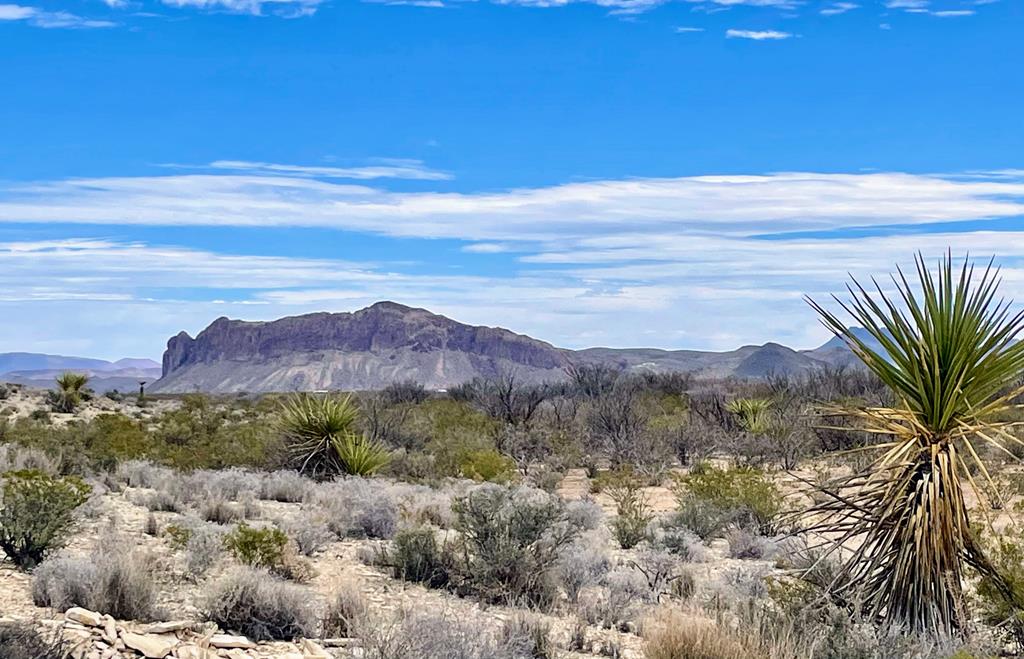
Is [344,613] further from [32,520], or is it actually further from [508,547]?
[32,520]

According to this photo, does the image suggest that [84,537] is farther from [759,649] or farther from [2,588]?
[759,649]

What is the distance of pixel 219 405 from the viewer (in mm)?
45469

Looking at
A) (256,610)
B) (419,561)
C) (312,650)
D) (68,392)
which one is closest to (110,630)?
(256,610)

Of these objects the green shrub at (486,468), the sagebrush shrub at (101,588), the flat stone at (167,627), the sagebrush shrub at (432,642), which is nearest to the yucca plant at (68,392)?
the green shrub at (486,468)

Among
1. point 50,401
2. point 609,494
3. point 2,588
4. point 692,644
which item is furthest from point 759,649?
point 50,401

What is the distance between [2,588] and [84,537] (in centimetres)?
286

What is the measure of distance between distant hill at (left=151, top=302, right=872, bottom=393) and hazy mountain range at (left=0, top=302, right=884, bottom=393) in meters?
0.16

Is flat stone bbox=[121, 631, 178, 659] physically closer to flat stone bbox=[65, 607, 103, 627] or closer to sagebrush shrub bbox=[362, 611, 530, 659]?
flat stone bbox=[65, 607, 103, 627]

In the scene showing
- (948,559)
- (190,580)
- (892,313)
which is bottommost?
(190,580)

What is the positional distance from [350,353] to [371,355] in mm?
4001

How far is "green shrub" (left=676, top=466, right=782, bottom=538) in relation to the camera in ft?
47.2

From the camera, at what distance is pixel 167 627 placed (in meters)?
7.46

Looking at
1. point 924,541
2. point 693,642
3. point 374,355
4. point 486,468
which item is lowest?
point 693,642

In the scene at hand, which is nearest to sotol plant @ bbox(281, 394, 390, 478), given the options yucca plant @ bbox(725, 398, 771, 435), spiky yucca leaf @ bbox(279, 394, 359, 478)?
spiky yucca leaf @ bbox(279, 394, 359, 478)
